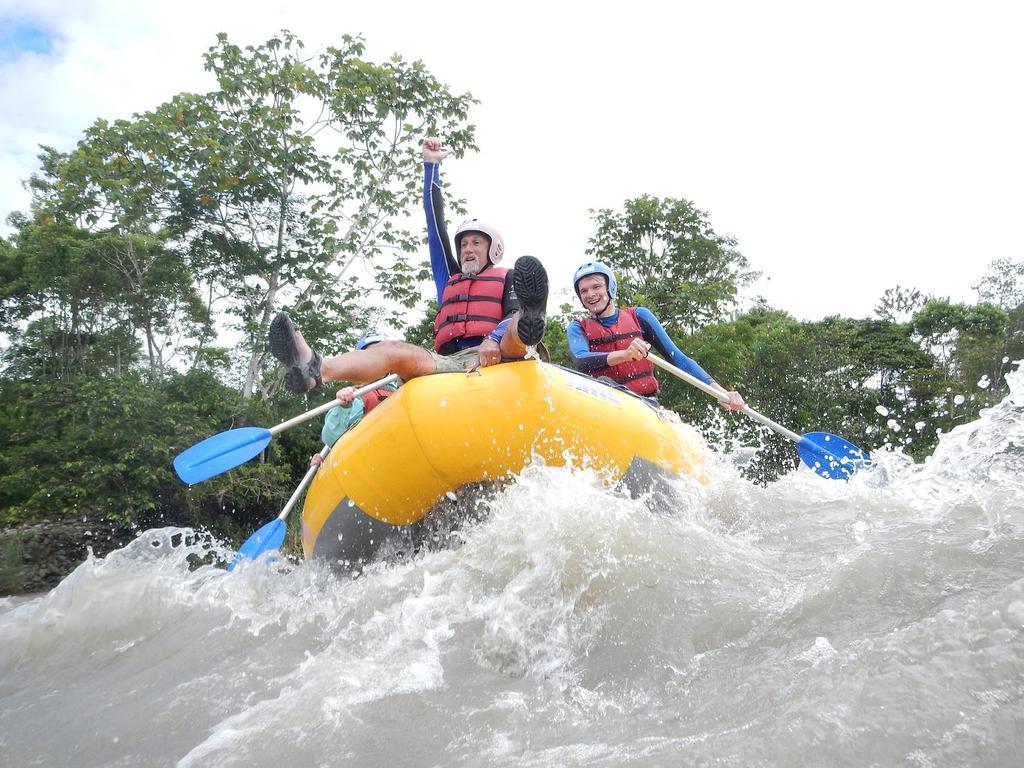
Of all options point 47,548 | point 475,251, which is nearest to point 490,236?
point 475,251

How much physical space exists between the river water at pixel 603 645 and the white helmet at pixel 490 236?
1.61 metres

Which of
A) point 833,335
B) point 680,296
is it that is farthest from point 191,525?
point 833,335

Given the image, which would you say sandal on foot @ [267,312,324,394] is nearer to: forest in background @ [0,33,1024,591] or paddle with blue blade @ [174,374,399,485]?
paddle with blue blade @ [174,374,399,485]

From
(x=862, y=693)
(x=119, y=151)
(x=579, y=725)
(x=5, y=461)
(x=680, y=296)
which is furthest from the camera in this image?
(x=680, y=296)

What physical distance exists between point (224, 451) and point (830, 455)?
3.88 meters

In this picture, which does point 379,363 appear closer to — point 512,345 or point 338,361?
point 338,361

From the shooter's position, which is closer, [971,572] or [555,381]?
[971,572]

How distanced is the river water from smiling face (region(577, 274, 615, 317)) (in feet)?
5.35

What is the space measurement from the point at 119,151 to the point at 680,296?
855 centimetres

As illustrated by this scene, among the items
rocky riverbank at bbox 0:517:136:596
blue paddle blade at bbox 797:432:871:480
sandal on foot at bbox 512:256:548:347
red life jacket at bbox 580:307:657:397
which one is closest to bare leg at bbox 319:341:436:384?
sandal on foot at bbox 512:256:548:347

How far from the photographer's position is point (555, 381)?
293 cm

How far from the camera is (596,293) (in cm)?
453

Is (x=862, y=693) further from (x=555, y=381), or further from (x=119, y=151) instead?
(x=119, y=151)

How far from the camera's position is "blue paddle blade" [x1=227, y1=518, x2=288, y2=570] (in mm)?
4465
